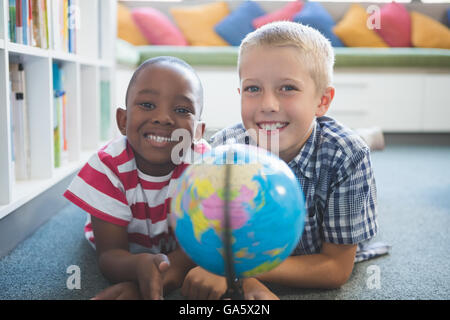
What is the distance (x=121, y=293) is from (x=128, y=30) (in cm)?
352

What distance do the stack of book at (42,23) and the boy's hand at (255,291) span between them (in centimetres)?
118

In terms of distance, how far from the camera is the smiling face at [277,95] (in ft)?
3.84

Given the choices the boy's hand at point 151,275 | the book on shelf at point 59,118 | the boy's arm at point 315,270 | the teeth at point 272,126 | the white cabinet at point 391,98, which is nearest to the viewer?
the boy's hand at point 151,275

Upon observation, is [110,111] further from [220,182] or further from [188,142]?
[220,182]

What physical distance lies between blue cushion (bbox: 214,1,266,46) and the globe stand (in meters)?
3.62

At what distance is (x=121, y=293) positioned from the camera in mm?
1010

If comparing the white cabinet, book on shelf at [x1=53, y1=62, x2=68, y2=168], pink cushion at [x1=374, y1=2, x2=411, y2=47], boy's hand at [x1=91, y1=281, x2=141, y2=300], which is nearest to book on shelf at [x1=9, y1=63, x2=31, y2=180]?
book on shelf at [x1=53, y1=62, x2=68, y2=168]

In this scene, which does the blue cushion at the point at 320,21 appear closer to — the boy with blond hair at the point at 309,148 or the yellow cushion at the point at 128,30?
the yellow cushion at the point at 128,30

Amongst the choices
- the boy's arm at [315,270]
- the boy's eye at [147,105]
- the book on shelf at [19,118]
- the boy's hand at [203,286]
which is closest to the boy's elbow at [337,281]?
the boy's arm at [315,270]

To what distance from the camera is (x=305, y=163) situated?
1222 millimetres

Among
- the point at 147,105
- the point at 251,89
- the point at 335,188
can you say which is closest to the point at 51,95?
the point at 147,105

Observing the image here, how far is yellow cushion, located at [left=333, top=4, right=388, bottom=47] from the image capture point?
→ 422 cm

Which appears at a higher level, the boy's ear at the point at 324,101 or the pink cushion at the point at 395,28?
the pink cushion at the point at 395,28
